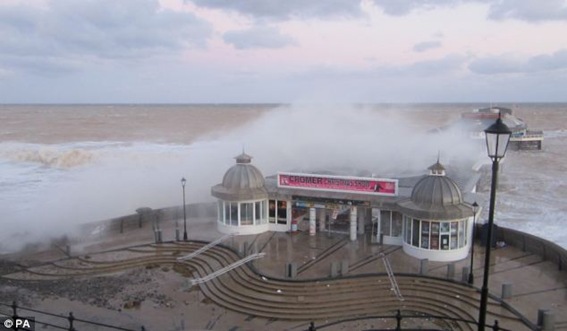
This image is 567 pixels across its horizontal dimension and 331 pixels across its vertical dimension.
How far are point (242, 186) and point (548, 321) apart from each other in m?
15.6

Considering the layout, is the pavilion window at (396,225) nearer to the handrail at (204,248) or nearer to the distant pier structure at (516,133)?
the handrail at (204,248)

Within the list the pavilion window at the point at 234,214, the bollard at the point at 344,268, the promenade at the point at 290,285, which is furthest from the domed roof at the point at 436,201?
the pavilion window at the point at 234,214

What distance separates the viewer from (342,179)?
26234 millimetres

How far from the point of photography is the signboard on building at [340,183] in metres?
25.7

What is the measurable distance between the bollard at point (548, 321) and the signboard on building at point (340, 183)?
1057cm

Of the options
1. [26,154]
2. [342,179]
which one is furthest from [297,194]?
[26,154]

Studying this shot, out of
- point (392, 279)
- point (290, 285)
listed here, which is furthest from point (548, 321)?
point (290, 285)

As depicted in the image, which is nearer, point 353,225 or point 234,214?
point 353,225

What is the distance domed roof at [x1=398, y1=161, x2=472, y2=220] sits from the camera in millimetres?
22288

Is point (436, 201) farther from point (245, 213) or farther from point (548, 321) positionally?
point (245, 213)

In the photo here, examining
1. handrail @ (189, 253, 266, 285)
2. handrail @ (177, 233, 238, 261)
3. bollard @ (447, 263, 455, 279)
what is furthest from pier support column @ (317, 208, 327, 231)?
bollard @ (447, 263, 455, 279)

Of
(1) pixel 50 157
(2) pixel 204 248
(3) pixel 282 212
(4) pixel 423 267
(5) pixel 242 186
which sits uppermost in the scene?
(5) pixel 242 186

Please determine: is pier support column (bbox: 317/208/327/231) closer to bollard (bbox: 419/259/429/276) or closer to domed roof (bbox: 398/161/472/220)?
domed roof (bbox: 398/161/472/220)

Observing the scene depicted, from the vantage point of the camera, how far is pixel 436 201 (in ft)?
74.6
